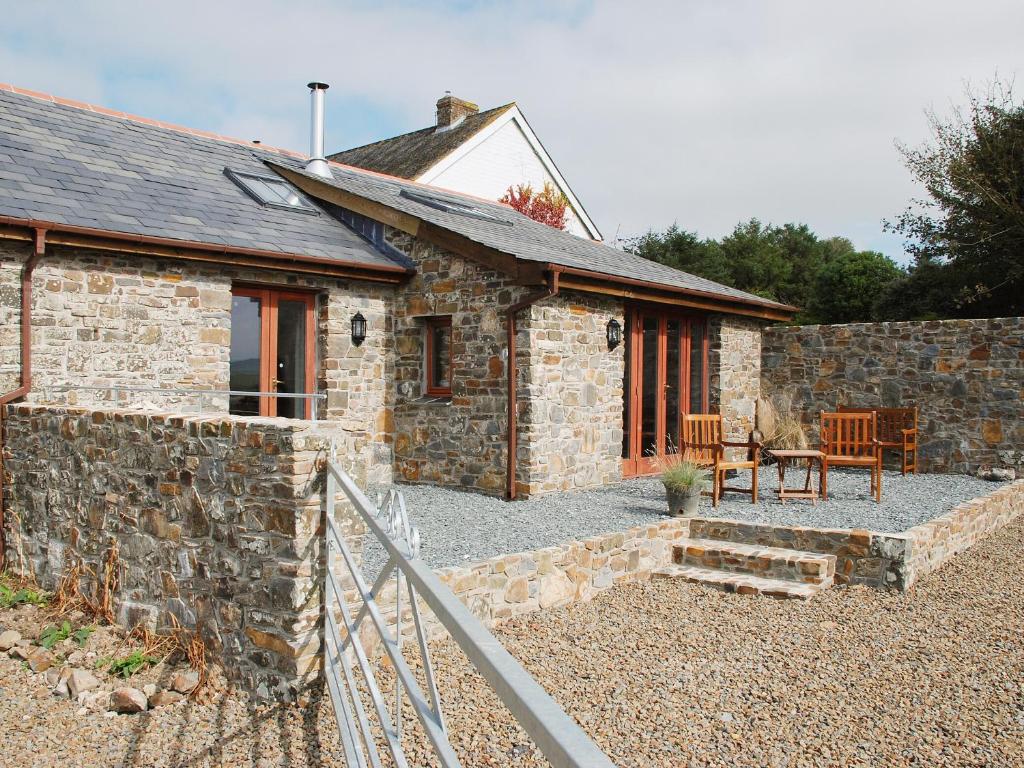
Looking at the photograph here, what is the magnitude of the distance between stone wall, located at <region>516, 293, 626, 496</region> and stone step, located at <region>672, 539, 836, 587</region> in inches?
86.5

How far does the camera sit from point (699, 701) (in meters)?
4.64

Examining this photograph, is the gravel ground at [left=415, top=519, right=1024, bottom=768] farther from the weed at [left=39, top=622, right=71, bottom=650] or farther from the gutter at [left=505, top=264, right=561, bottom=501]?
the gutter at [left=505, top=264, right=561, bottom=501]

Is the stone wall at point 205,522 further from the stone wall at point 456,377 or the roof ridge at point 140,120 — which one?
the roof ridge at point 140,120

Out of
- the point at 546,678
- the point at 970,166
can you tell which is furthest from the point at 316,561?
the point at 970,166

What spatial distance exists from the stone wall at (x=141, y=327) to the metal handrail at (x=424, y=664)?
2.73 metres

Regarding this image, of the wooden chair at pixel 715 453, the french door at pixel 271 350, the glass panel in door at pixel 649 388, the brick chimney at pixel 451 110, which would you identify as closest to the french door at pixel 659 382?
the glass panel in door at pixel 649 388

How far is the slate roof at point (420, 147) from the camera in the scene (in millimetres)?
21703

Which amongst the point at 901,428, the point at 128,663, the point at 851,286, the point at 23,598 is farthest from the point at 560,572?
the point at 851,286

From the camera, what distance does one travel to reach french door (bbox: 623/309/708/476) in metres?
11.0

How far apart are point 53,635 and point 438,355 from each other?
5900 millimetres

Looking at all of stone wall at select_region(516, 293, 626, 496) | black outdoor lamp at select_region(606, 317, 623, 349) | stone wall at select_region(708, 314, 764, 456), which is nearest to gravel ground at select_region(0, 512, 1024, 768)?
stone wall at select_region(516, 293, 626, 496)

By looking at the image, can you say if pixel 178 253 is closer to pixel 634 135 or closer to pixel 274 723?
pixel 274 723

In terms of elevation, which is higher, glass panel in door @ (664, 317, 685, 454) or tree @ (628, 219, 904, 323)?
tree @ (628, 219, 904, 323)

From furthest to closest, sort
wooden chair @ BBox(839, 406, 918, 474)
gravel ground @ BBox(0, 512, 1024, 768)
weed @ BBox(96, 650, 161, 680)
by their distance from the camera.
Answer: wooden chair @ BBox(839, 406, 918, 474)
weed @ BBox(96, 650, 161, 680)
gravel ground @ BBox(0, 512, 1024, 768)
